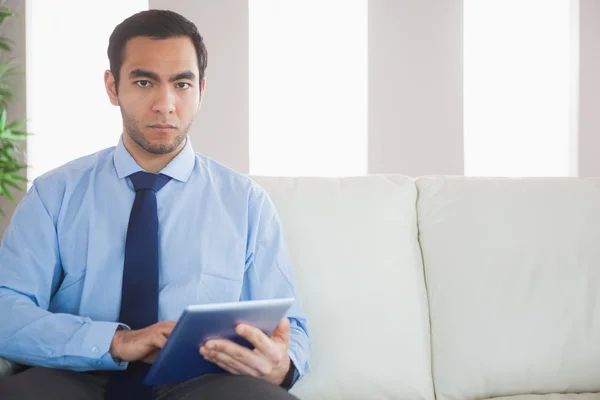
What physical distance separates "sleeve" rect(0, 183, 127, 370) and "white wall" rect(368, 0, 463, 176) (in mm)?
3433

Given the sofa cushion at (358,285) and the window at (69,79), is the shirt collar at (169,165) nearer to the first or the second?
the sofa cushion at (358,285)

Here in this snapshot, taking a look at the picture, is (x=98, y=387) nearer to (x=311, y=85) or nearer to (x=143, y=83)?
(x=143, y=83)

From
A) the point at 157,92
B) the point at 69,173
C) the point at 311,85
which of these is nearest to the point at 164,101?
the point at 157,92

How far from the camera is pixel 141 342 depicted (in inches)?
51.1

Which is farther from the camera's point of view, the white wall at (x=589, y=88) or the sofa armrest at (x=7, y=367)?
the white wall at (x=589, y=88)

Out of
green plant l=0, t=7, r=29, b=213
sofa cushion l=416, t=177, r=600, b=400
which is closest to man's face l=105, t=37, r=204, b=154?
sofa cushion l=416, t=177, r=600, b=400

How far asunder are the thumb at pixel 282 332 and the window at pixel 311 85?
3.39 m

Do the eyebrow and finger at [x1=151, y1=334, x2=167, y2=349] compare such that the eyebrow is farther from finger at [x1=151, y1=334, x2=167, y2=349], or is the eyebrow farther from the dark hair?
finger at [x1=151, y1=334, x2=167, y2=349]

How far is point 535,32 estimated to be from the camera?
5.08 metres

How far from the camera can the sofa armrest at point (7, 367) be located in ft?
4.45

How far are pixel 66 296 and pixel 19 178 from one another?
8.08 feet

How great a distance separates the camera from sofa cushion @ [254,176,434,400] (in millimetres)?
1607

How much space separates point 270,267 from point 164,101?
0.44 m

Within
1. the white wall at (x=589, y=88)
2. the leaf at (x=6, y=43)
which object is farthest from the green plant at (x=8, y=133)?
the white wall at (x=589, y=88)
